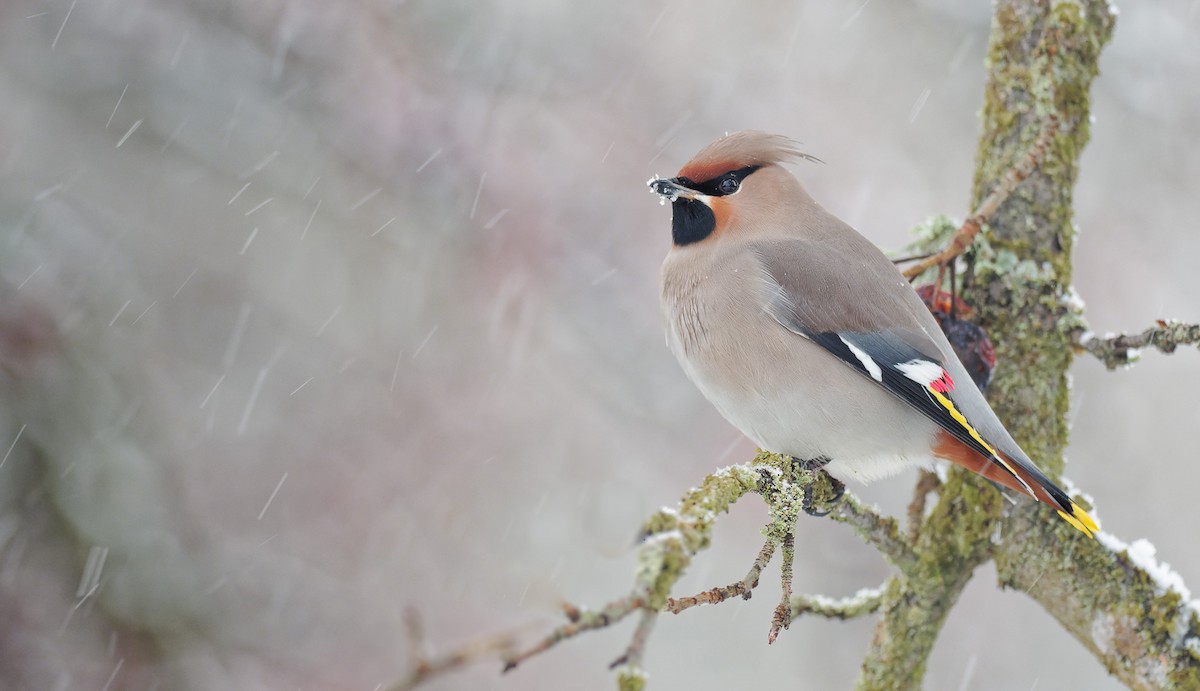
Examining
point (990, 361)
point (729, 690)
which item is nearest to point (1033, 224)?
point (990, 361)

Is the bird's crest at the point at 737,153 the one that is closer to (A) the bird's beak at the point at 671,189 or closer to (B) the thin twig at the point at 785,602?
(A) the bird's beak at the point at 671,189

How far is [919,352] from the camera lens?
2.91 m

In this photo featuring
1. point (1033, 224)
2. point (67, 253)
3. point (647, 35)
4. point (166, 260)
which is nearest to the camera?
point (1033, 224)

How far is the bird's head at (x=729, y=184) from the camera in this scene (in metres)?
3.29

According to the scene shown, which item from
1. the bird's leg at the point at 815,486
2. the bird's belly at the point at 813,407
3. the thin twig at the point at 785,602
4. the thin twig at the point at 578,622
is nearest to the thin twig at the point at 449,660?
the thin twig at the point at 578,622

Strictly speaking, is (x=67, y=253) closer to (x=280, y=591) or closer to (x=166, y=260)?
(x=166, y=260)

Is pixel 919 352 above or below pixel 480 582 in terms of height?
above

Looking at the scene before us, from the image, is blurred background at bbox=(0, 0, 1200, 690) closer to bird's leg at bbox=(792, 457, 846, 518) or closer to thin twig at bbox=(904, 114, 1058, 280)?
bird's leg at bbox=(792, 457, 846, 518)

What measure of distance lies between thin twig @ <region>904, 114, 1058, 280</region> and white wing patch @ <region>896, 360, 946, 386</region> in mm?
345

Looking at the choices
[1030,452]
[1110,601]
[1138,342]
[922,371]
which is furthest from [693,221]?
[1110,601]

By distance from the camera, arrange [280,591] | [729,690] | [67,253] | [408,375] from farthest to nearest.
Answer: [729,690] → [408,375] → [280,591] → [67,253]

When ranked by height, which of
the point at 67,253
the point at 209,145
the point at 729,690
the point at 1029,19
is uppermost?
the point at 1029,19

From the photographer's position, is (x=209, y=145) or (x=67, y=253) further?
(x=209, y=145)

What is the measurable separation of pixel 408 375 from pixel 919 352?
2.78m
